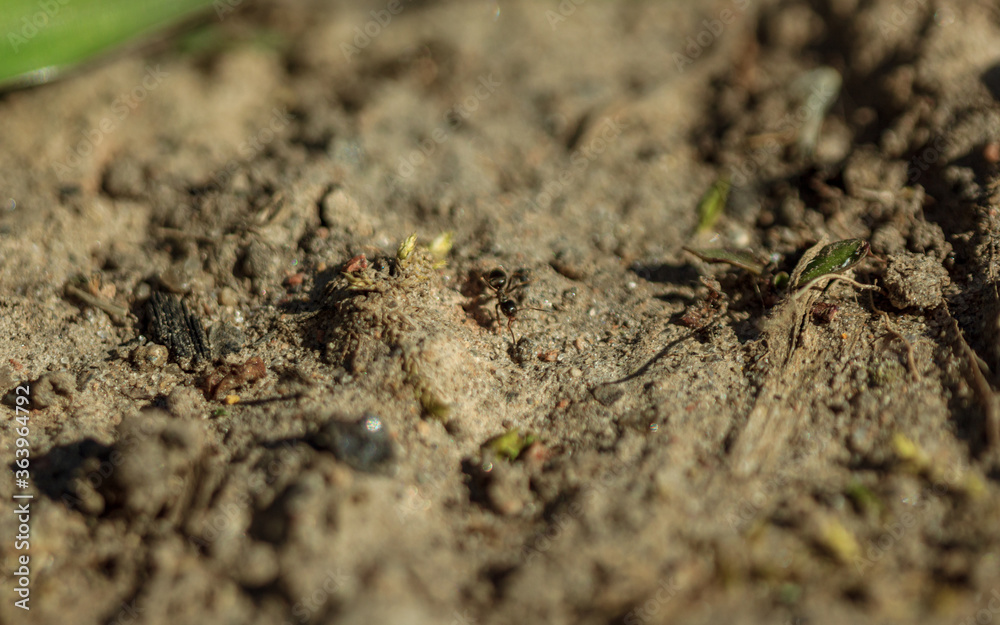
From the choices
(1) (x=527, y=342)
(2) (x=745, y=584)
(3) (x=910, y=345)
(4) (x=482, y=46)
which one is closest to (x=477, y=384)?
(1) (x=527, y=342)

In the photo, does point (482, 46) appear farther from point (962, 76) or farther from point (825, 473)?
point (825, 473)

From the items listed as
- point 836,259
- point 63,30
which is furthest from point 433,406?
point 63,30

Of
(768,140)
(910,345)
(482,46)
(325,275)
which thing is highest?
(482,46)

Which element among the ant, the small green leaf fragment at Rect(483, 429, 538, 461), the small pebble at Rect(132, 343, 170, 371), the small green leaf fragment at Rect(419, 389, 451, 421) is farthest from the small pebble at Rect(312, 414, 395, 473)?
the small pebble at Rect(132, 343, 170, 371)

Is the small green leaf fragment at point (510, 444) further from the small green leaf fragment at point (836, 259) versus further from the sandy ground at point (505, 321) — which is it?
the small green leaf fragment at point (836, 259)

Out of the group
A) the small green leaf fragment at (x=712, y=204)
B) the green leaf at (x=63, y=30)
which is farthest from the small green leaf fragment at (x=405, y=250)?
the green leaf at (x=63, y=30)

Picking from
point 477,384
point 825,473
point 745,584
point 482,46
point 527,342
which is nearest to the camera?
point 745,584
